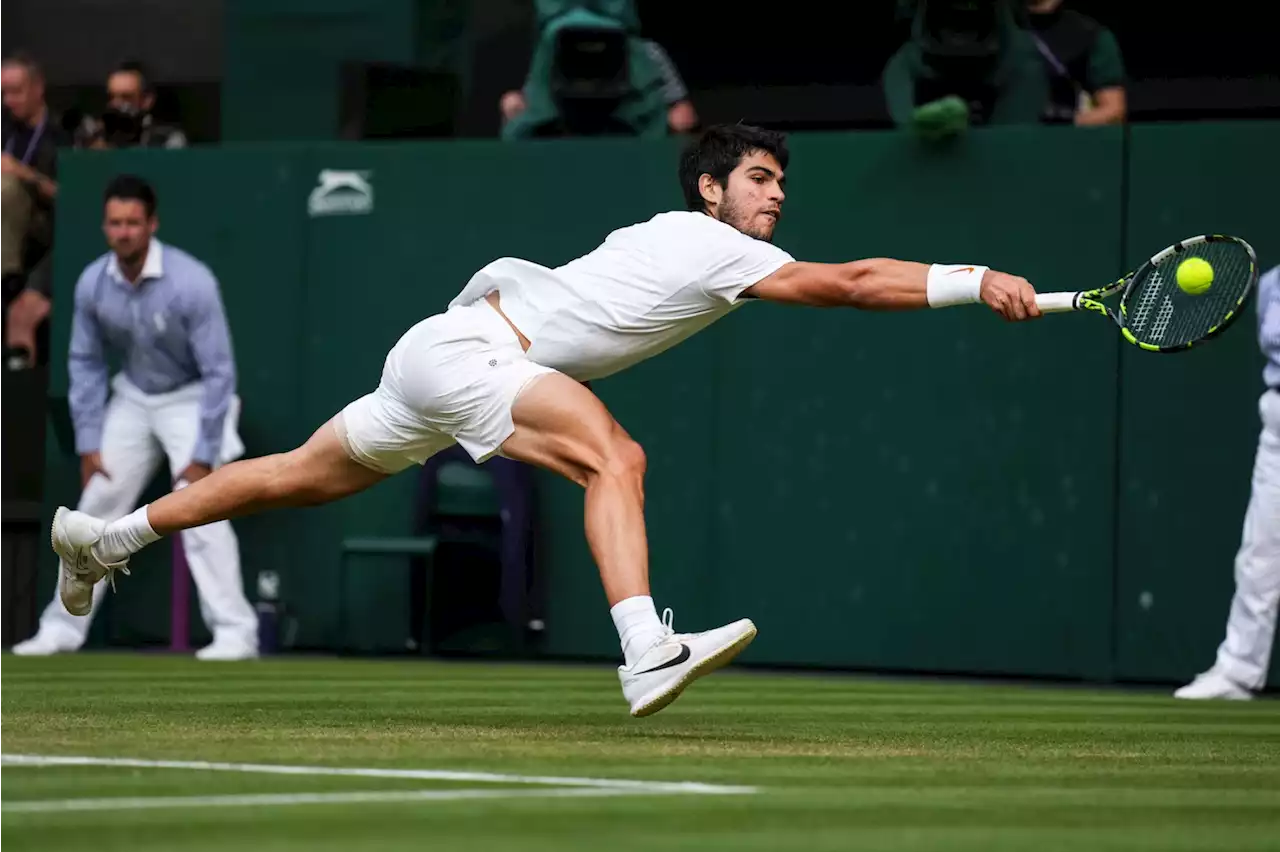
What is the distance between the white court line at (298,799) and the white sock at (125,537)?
3523 mm

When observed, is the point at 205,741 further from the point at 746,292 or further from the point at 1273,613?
the point at 1273,613

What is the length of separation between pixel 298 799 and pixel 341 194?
8.82 metres

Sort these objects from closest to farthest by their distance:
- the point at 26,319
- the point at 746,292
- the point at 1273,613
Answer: the point at 746,292 → the point at 1273,613 → the point at 26,319

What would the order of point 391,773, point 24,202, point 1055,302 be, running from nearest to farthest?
point 391,773, point 1055,302, point 24,202

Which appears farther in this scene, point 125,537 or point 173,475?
point 173,475

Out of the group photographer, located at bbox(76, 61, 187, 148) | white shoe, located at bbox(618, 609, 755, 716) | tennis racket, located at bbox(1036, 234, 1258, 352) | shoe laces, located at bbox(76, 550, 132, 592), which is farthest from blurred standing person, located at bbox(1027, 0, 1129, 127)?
white shoe, located at bbox(618, 609, 755, 716)

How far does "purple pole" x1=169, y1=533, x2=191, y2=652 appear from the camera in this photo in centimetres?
1326

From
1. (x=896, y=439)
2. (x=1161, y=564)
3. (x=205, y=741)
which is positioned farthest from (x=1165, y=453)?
(x=205, y=741)

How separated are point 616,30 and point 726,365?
2050 mm

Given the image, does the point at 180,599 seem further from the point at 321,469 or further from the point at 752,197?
the point at 752,197

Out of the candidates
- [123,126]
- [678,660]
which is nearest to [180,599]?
[123,126]

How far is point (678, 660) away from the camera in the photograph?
6.76 m

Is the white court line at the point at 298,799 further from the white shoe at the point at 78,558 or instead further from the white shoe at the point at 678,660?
the white shoe at the point at 78,558

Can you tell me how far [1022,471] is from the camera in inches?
466
